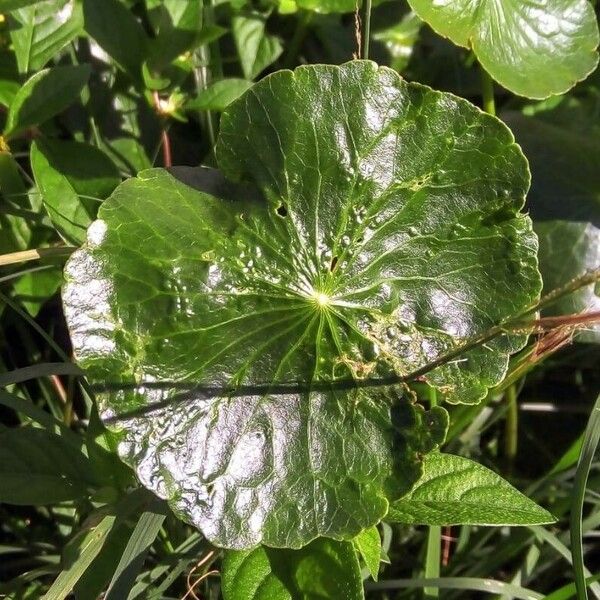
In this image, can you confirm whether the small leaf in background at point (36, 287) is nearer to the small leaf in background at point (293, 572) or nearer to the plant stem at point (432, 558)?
the small leaf in background at point (293, 572)

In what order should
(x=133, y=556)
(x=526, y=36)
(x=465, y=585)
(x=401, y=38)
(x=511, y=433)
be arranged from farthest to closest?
1. (x=401, y=38)
2. (x=511, y=433)
3. (x=526, y=36)
4. (x=465, y=585)
5. (x=133, y=556)

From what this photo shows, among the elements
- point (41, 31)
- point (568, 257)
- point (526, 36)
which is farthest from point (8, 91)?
point (568, 257)

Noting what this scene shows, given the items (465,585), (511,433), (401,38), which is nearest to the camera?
(465,585)

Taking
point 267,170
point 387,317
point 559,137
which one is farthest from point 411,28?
point 387,317

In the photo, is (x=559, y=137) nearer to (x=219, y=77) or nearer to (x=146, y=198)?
(x=219, y=77)

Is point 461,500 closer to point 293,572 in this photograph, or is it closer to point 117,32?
point 293,572

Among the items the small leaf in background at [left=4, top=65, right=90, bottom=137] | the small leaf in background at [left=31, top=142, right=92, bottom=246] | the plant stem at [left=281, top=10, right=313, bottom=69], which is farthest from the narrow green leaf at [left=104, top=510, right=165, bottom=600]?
the plant stem at [left=281, top=10, right=313, bottom=69]
